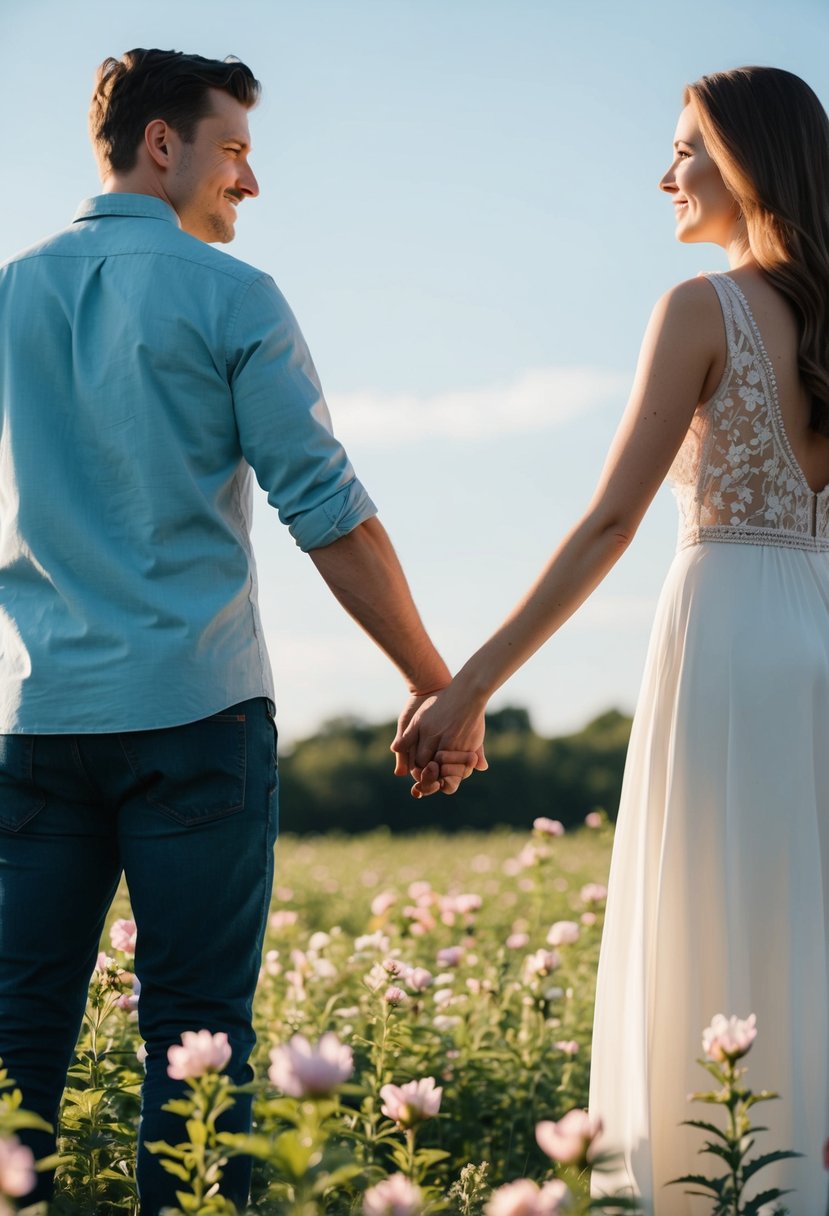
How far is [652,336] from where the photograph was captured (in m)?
2.81

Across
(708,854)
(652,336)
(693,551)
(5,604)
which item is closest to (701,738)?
(708,854)

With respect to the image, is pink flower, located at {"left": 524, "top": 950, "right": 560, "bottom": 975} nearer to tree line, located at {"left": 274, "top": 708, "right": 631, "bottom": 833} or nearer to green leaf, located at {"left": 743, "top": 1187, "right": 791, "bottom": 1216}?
green leaf, located at {"left": 743, "top": 1187, "right": 791, "bottom": 1216}

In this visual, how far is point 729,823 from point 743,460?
2.46ft

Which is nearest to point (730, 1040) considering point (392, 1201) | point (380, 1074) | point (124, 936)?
point (392, 1201)

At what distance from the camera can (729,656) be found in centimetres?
275

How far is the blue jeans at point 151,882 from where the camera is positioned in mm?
2426

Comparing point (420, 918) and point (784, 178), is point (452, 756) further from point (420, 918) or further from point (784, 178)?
point (420, 918)

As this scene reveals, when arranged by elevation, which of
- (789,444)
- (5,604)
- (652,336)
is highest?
(652,336)

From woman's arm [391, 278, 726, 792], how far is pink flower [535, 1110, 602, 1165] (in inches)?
57.2

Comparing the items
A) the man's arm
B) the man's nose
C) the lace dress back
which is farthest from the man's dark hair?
the lace dress back

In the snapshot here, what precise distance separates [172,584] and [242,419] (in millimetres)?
339

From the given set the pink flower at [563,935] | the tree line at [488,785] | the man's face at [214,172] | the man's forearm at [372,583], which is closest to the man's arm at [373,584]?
the man's forearm at [372,583]

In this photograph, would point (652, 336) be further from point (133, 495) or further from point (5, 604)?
point (5, 604)

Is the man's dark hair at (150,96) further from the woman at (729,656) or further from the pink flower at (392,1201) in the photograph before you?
the pink flower at (392,1201)
